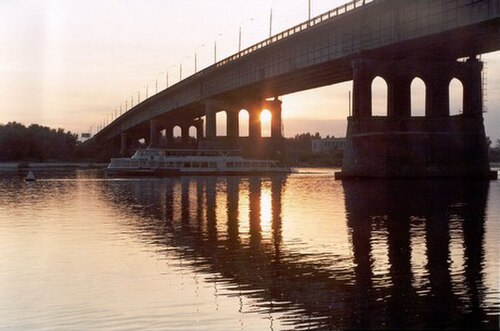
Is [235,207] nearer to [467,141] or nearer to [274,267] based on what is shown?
[274,267]

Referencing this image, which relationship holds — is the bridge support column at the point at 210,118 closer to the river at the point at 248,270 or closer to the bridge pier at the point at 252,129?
the bridge pier at the point at 252,129

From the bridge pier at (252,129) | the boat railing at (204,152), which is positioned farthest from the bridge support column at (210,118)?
the boat railing at (204,152)

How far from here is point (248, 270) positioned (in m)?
22.1

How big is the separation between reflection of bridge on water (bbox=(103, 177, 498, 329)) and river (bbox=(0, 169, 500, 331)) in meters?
0.05

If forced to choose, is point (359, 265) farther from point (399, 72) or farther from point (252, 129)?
point (252, 129)

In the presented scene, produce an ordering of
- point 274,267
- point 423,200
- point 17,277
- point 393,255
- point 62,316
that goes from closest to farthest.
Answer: point 62,316 → point 17,277 → point 274,267 → point 393,255 → point 423,200

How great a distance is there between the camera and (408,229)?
34.4 metres

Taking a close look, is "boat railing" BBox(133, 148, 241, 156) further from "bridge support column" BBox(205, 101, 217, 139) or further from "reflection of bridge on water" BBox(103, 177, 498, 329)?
"reflection of bridge on water" BBox(103, 177, 498, 329)

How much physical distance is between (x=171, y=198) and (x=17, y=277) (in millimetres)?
38162

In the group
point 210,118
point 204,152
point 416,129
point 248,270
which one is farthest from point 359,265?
point 210,118

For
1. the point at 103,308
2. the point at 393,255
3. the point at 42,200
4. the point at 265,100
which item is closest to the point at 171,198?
the point at 42,200

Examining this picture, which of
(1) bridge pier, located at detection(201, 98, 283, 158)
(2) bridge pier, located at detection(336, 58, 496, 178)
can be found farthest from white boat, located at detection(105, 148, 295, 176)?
(2) bridge pier, located at detection(336, 58, 496, 178)

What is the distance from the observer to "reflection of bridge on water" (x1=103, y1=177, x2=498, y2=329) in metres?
16.4

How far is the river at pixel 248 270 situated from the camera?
16156 mm
